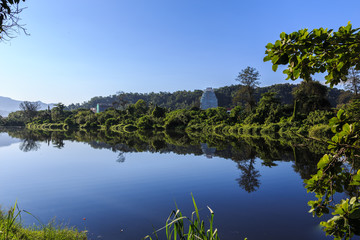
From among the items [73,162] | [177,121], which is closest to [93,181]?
[73,162]

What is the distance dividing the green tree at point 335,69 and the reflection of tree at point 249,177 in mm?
7968

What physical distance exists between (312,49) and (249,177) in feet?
34.4

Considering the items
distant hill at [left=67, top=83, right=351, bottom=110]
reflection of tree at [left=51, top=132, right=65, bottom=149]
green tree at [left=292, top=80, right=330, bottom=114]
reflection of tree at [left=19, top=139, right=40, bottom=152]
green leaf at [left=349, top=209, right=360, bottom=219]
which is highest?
distant hill at [left=67, top=83, right=351, bottom=110]

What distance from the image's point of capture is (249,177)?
11586 millimetres

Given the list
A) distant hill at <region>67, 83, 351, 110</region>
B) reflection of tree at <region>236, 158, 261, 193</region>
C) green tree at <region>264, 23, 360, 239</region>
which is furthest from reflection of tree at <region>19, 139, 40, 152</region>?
distant hill at <region>67, 83, 351, 110</region>

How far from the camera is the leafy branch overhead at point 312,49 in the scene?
6.05ft

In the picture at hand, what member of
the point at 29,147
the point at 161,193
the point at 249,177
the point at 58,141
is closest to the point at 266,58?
the point at 161,193

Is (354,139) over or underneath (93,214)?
over

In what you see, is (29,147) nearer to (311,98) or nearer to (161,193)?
(161,193)

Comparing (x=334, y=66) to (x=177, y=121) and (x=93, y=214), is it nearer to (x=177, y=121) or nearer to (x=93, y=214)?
(x=93, y=214)

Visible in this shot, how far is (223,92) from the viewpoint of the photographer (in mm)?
103500

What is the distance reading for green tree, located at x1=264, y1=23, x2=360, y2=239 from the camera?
1.73 meters

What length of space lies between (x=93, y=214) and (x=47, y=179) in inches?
237

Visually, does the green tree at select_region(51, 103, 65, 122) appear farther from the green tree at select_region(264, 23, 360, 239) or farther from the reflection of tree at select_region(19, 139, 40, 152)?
the green tree at select_region(264, 23, 360, 239)
